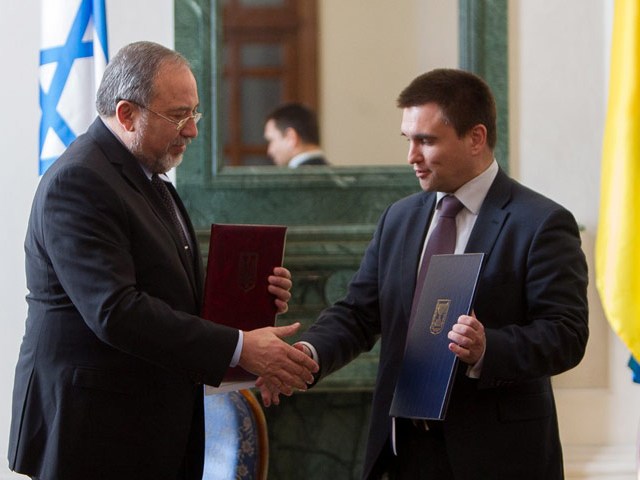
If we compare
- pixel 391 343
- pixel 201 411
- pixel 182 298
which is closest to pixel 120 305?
pixel 182 298

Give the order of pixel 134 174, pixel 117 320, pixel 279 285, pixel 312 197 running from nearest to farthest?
pixel 117 320 < pixel 134 174 < pixel 279 285 < pixel 312 197

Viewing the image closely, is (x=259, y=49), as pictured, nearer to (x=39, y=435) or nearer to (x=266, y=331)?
(x=266, y=331)

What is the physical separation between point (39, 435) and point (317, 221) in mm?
2427

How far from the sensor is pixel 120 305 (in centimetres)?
254

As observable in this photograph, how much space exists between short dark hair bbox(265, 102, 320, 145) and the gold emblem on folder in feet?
7.54

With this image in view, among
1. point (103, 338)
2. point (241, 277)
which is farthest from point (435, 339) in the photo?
point (103, 338)

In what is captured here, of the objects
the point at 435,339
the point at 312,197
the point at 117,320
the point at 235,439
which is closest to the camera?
the point at 117,320

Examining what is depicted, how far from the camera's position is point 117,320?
253 centimetres

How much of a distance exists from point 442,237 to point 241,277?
0.59 m

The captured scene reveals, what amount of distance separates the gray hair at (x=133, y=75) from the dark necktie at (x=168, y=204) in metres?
0.23

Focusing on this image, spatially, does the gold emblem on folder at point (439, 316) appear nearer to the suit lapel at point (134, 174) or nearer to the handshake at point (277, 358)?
the handshake at point (277, 358)

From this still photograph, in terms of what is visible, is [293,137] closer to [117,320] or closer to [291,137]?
[291,137]

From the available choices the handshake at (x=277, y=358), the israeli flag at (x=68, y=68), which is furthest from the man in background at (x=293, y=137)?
the handshake at (x=277, y=358)

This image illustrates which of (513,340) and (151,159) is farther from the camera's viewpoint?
(151,159)
